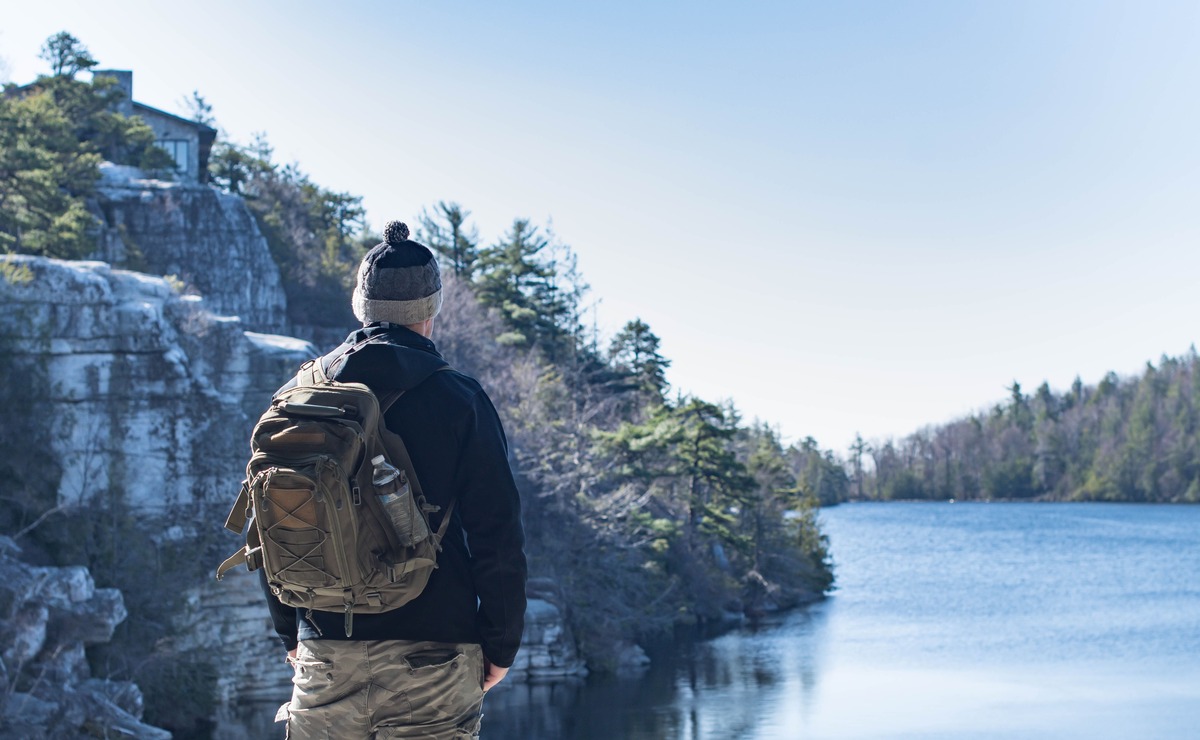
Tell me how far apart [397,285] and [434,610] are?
83 centimetres

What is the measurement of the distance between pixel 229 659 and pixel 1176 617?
27925mm

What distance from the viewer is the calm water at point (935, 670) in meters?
21.6

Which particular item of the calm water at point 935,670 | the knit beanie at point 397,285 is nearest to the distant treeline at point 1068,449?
the calm water at point 935,670

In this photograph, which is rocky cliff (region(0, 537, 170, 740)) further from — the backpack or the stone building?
the stone building

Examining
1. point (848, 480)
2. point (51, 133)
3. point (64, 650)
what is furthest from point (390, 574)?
point (848, 480)

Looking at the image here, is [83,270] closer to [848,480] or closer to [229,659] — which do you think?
[229,659]

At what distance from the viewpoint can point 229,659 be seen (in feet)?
68.1

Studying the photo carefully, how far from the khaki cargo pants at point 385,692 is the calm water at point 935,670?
61.1ft

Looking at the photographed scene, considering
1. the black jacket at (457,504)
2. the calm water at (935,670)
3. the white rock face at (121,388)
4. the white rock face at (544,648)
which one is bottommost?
the calm water at (935,670)

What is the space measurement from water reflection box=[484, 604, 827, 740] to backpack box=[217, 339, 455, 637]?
61.6 feet

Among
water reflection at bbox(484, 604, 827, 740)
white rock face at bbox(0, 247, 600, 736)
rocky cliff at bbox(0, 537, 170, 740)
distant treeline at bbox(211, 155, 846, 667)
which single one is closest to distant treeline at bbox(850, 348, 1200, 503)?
distant treeline at bbox(211, 155, 846, 667)

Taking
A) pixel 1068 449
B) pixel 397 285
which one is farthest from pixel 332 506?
pixel 1068 449

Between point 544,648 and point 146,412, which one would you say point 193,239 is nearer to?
point 146,412

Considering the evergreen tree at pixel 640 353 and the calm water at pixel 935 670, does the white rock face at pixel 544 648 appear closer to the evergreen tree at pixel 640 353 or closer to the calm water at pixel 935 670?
the calm water at pixel 935 670
